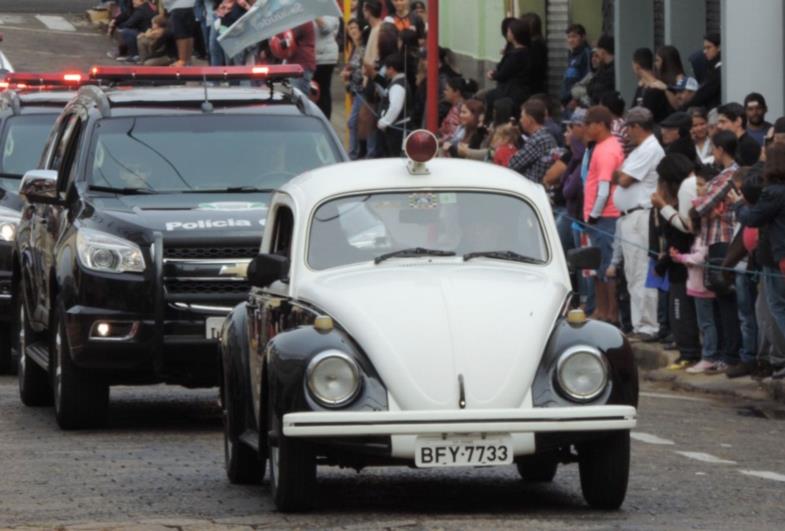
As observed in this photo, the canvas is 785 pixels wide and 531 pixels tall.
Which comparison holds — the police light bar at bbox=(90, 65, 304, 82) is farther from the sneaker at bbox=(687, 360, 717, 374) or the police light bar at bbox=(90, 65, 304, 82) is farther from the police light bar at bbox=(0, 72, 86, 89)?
the sneaker at bbox=(687, 360, 717, 374)

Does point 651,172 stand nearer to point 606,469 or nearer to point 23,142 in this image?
point 23,142

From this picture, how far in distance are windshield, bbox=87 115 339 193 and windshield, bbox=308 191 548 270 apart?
4.11 meters

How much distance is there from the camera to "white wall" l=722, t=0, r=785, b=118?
78.0 feet

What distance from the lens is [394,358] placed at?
10.7m

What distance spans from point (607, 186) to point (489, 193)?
9.55 m

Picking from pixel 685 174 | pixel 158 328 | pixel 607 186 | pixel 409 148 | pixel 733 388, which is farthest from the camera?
pixel 607 186

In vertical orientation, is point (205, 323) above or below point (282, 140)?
below

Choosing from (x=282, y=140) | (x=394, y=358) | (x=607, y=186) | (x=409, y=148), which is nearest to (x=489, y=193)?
(x=409, y=148)

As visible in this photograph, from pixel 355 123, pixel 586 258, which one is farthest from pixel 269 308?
pixel 355 123

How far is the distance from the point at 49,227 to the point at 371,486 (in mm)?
5070

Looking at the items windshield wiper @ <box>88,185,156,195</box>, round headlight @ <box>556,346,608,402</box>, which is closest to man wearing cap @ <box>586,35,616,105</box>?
windshield wiper @ <box>88,185,156,195</box>

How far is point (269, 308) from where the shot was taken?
1195cm

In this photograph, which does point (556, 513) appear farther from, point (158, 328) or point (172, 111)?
point (172, 111)

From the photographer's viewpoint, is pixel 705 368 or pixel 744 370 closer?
pixel 744 370
